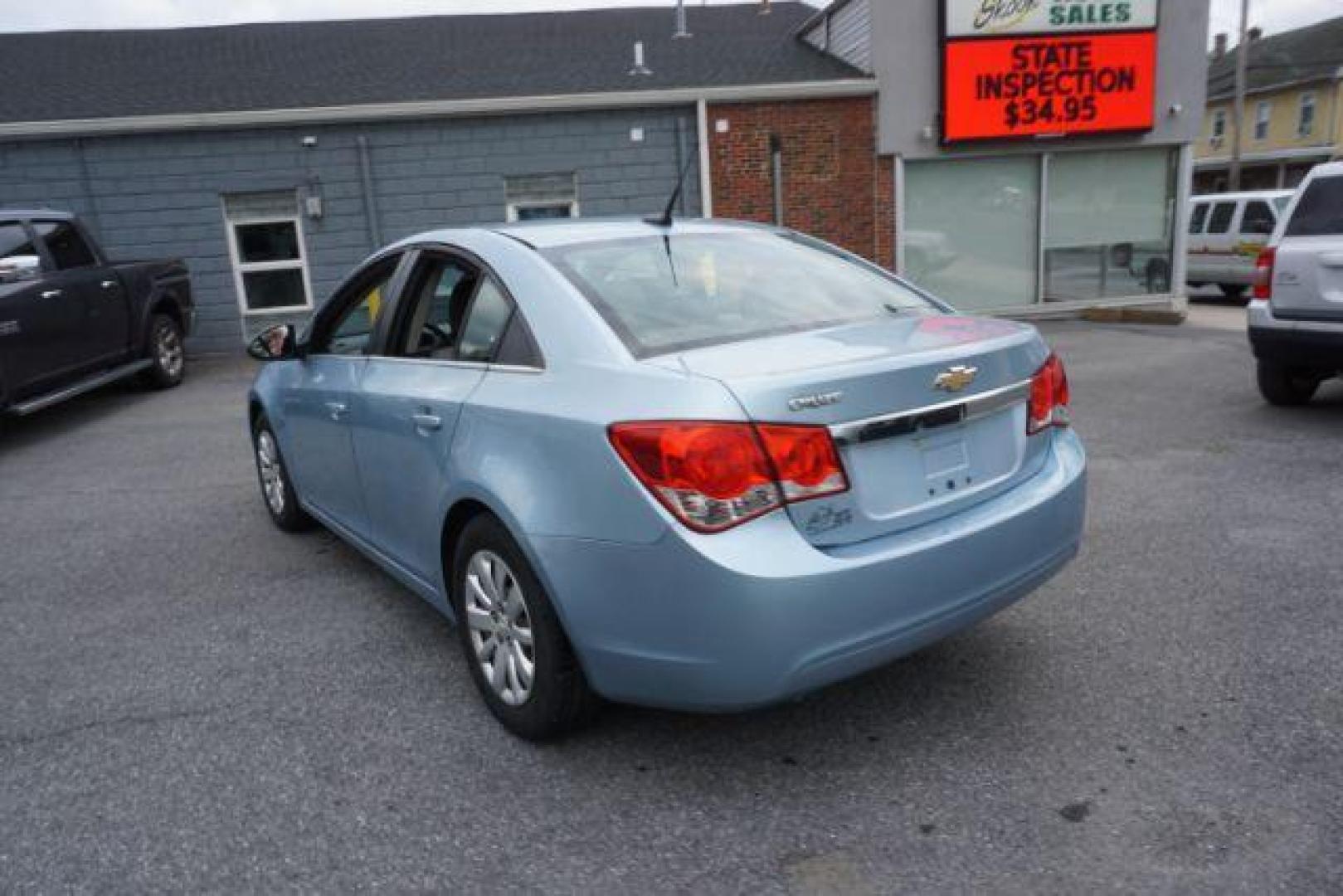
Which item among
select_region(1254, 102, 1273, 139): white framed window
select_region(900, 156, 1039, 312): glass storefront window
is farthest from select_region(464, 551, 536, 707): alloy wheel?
select_region(1254, 102, 1273, 139): white framed window

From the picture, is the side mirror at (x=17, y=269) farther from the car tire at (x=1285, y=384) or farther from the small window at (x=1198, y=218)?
the small window at (x=1198, y=218)

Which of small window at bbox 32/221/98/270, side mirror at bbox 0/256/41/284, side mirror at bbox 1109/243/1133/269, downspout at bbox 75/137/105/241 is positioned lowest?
side mirror at bbox 1109/243/1133/269

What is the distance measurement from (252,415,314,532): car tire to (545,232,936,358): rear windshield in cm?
253

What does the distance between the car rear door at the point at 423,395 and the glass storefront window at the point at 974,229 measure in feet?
38.3

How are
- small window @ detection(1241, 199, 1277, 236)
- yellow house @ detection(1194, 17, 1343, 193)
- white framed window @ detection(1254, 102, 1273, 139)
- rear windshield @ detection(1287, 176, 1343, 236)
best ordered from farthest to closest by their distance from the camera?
white framed window @ detection(1254, 102, 1273, 139) < yellow house @ detection(1194, 17, 1343, 193) < small window @ detection(1241, 199, 1277, 236) < rear windshield @ detection(1287, 176, 1343, 236)

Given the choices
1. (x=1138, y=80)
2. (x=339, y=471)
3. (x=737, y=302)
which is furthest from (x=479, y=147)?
(x=737, y=302)

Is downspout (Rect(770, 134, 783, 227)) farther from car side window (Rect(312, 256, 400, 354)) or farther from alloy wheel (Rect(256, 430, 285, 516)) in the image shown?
car side window (Rect(312, 256, 400, 354))

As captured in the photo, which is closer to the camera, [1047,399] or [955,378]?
[955,378]

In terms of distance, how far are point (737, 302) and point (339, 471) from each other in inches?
76.8

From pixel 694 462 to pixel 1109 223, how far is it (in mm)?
14373

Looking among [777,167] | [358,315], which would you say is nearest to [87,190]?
[777,167]

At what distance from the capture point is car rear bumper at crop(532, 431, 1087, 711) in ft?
7.90

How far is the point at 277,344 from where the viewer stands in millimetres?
4508

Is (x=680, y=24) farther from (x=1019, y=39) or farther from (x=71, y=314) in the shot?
(x=71, y=314)
